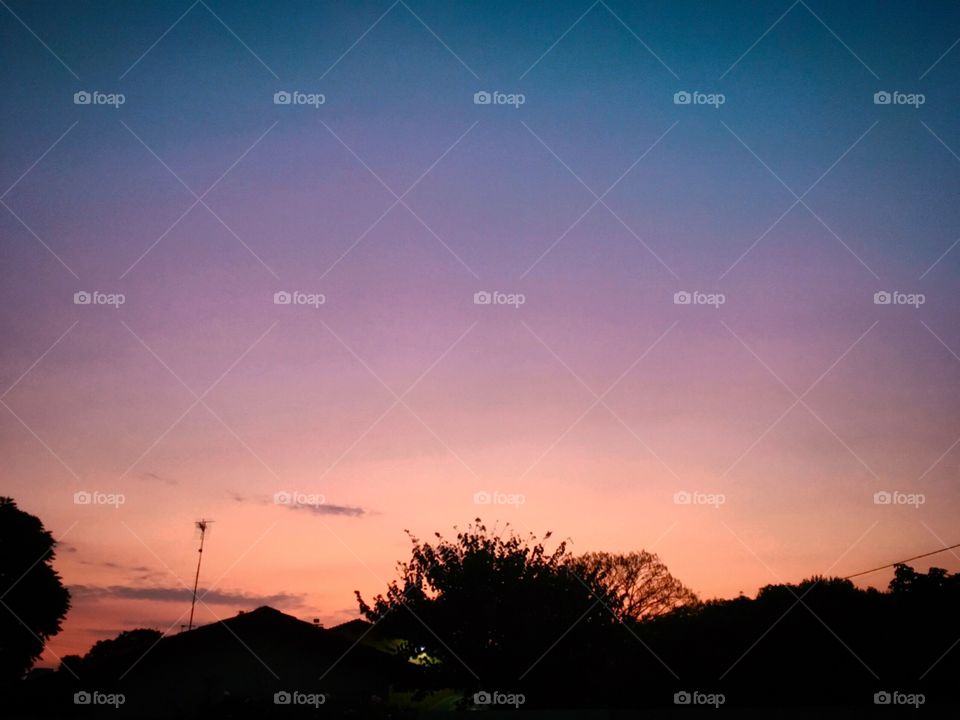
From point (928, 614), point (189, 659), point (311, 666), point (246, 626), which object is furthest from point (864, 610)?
point (189, 659)

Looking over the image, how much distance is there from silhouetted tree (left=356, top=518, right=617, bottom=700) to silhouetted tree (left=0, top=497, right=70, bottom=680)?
24.8 meters

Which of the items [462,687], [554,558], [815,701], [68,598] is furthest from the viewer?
[68,598]

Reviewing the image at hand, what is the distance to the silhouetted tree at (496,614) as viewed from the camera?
2139cm

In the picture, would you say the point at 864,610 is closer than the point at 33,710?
No

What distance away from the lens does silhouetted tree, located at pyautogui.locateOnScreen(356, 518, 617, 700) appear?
21391mm

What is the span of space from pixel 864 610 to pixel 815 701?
4.88m

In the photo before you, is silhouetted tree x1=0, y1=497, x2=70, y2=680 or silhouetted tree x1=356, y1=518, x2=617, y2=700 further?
silhouetted tree x1=0, y1=497, x2=70, y2=680

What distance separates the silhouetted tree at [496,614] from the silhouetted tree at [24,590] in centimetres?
2483

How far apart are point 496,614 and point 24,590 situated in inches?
1216

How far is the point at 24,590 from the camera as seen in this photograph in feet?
132

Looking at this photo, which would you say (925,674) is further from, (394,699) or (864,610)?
(394,699)

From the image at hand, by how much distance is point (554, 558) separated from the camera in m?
24.1

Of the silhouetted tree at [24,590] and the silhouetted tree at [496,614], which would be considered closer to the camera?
the silhouetted tree at [496,614]

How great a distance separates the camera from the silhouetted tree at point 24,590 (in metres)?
39.1
